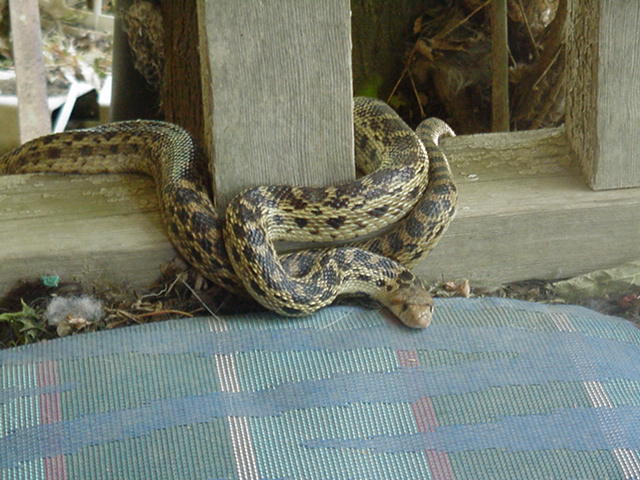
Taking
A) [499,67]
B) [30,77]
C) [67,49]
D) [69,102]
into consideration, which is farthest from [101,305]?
[67,49]

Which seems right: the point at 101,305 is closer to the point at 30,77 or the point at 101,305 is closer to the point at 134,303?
the point at 134,303

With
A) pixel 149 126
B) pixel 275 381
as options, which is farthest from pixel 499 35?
pixel 275 381

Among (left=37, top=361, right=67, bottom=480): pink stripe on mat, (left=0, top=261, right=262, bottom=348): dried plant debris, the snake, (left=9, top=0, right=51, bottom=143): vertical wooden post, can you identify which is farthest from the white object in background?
(left=37, top=361, right=67, bottom=480): pink stripe on mat

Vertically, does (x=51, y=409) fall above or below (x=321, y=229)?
below

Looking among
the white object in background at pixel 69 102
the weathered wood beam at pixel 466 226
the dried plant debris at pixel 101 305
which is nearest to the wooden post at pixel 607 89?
the weathered wood beam at pixel 466 226

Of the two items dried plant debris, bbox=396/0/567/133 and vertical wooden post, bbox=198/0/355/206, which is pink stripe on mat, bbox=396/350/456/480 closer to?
vertical wooden post, bbox=198/0/355/206
